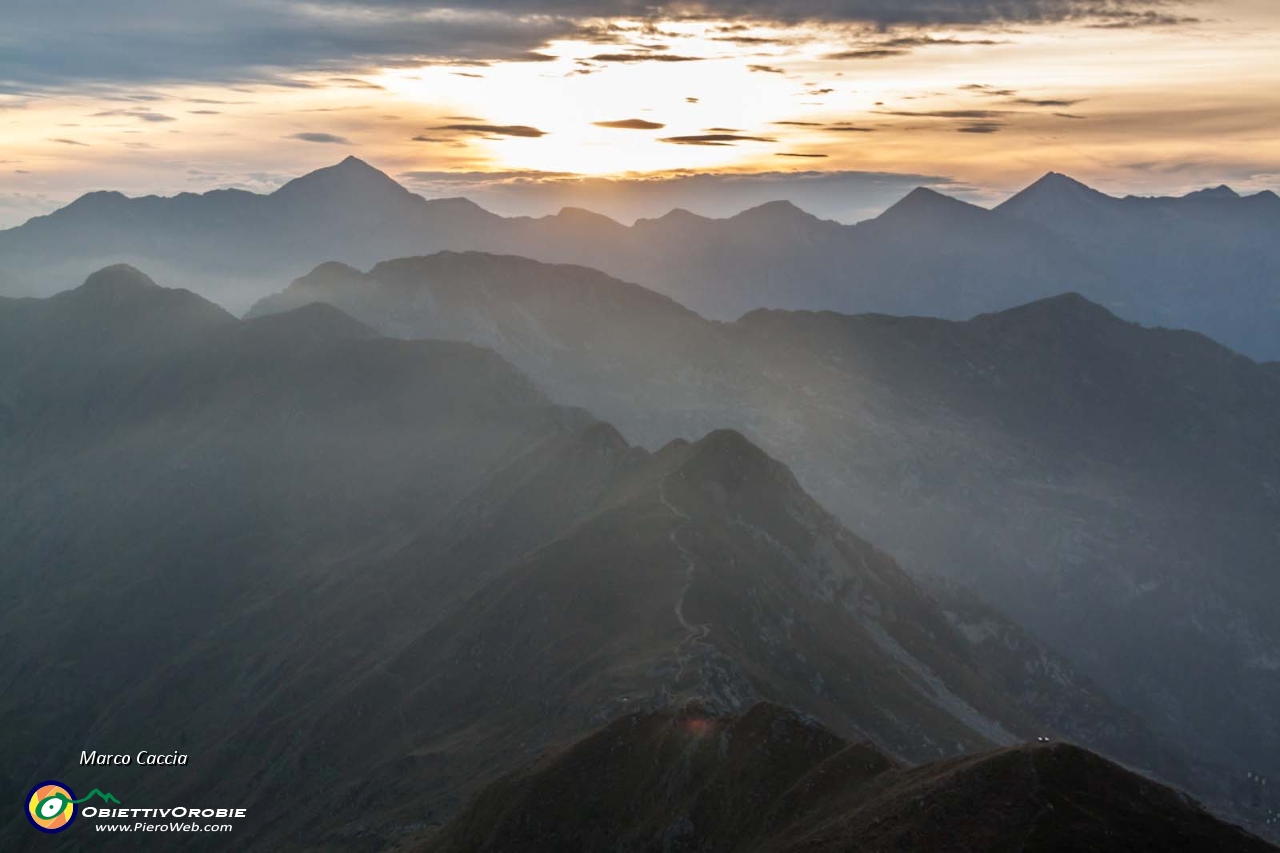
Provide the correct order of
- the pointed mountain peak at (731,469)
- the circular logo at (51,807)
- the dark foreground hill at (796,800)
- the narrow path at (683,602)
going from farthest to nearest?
1. the pointed mountain peak at (731,469)
2. the circular logo at (51,807)
3. the narrow path at (683,602)
4. the dark foreground hill at (796,800)

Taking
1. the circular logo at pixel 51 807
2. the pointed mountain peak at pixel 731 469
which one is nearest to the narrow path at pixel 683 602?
the pointed mountain peak at pixel 731 469

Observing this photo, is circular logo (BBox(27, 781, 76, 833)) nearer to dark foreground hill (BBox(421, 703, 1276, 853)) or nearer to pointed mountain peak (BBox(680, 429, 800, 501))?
dark foreground hill (BBox(421, 703, 1276, 853))

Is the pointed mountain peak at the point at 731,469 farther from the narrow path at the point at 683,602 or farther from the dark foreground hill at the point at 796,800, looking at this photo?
the dark foreground hill at the point at 796,800

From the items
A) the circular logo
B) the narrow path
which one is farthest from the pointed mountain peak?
the circular logo

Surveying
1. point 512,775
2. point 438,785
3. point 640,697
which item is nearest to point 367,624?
point 438,785

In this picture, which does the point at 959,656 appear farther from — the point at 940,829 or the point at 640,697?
the point at 940,829

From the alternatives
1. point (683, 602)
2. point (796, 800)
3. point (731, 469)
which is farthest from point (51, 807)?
point (796, 800)
